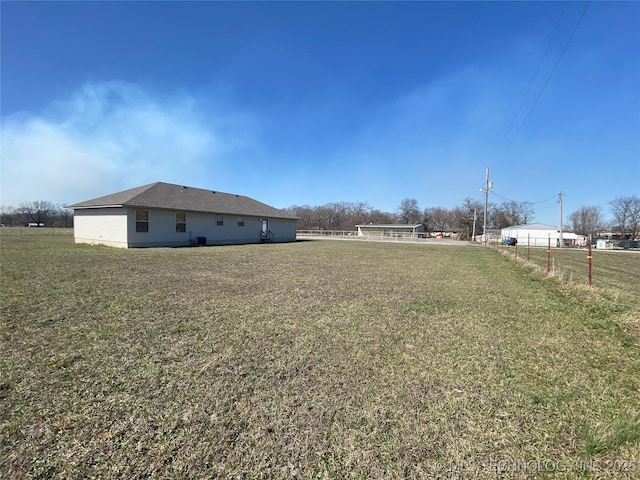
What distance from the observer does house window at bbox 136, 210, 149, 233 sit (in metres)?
16.3

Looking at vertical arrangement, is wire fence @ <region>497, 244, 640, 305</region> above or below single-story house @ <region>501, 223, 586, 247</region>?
below

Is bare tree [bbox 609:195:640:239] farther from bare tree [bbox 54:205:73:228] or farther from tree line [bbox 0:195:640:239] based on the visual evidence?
bare tree [bbox 54:205:73:228]

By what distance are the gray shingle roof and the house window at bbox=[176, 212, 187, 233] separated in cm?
60

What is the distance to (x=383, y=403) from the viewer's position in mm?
2475

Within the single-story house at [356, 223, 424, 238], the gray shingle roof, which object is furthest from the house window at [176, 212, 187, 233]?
the single-story house at [356, 223, 424, 238]

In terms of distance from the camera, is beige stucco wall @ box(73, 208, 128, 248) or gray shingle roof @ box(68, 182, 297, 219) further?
gray shingle roof @ box(68, 182, 297, 219)

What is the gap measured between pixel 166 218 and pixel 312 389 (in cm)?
1787

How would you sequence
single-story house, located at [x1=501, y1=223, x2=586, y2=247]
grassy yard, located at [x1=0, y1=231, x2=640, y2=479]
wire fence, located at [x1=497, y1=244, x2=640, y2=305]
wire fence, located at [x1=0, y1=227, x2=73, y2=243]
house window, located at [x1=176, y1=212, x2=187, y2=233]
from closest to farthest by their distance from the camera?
grassy yard, located at [x1=0, y1=231, x2=640, y2=479] → wire fence, located at [x1=497, y1=244, x2=640, y2=305] → house window, located at [x1=176, y1=212, x2=187, y2=233] → wire fence, located at [x1=0, y1=227, x2=73, y2=243] → single-story house, located at [x1=501, y1=223, x2=586, y2=247]

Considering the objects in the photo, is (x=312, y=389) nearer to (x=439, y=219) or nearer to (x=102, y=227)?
(x=102, y=227)

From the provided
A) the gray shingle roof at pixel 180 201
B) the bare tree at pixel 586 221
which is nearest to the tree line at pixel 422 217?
the bare tree at pixel 586 221

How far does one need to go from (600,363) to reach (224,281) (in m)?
7.00

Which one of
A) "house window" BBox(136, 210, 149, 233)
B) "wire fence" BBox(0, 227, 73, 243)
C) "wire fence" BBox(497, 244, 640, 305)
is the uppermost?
"house window" BBox(136, 210, 149, 233)

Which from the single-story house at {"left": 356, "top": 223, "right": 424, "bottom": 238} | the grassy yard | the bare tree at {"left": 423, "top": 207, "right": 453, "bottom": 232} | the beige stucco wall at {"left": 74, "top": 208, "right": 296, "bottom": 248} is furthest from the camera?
the bare tree at {"left": 423, "top": 207, "right": 453, "bottom": 232}

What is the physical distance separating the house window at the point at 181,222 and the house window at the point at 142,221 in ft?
6.39
